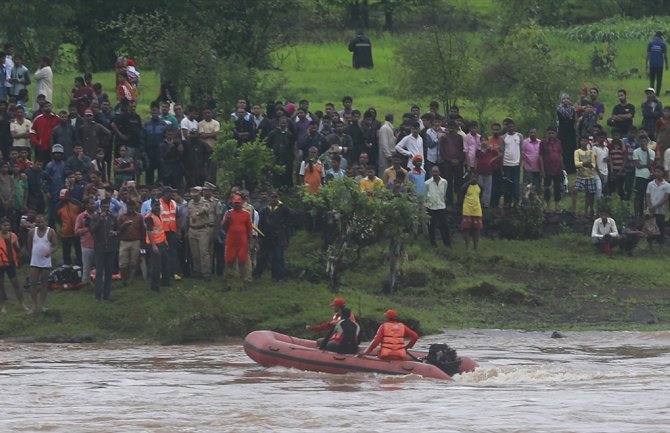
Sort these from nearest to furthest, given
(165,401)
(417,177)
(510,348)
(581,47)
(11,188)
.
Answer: (165,401) < (510,348) < (11,188) < (417,177) < (581,47)

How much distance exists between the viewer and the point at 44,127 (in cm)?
2888

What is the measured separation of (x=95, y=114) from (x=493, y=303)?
26.1ft

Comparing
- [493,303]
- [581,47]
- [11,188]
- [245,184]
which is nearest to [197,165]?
[245,184]

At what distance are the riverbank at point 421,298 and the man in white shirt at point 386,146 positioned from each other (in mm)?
1566

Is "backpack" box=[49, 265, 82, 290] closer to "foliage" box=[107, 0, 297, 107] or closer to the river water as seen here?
the river water

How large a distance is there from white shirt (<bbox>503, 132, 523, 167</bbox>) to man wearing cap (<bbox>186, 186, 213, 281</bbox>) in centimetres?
647

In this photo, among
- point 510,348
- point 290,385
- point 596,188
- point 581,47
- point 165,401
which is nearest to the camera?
point 165,401

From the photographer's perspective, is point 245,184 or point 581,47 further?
point 581,47

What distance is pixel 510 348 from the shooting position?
25531mm

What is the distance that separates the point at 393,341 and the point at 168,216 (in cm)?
540

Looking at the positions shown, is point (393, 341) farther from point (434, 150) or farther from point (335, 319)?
point (434, 150)

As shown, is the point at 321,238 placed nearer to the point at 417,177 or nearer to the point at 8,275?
the point at 417,177

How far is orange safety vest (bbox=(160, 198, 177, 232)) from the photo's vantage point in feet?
87.4

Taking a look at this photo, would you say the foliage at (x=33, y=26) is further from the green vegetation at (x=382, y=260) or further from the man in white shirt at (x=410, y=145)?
the man in white shirt at (x=410, y=145)
